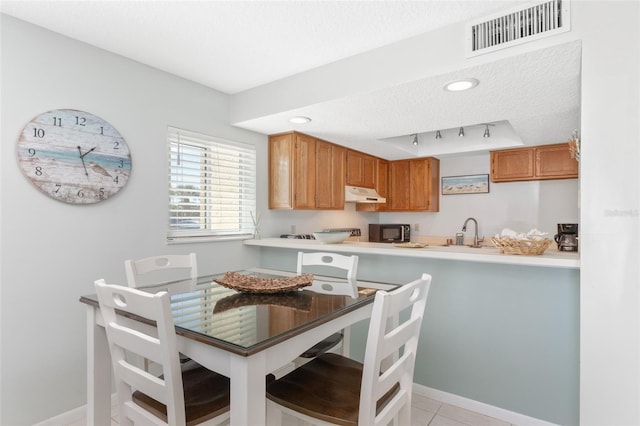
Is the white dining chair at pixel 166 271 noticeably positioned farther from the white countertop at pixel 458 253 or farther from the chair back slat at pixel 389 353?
the chair back slat at pixel 389 353

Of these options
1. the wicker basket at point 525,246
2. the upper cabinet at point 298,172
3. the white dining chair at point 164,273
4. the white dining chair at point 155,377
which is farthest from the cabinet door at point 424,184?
the white dining chair at point 155,377

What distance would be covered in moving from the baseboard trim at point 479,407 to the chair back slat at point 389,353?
107 cm

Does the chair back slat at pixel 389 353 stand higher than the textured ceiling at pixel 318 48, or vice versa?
the textured ceiling at pixel 318 48

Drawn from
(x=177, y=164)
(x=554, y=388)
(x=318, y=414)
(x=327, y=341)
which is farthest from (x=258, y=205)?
(x=554, y=388)

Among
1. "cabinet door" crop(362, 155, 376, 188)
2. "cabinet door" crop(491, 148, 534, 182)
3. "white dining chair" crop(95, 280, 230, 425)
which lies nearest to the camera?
"white dining chair" crop(95, 280, 230, 425)

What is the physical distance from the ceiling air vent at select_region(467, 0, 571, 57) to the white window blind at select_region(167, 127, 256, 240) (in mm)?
2159

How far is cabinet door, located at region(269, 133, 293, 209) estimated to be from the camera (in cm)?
343

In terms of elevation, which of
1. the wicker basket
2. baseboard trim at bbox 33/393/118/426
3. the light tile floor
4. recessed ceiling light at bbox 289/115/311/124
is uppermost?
recessed ceiling light at bbox 289/115/311/124

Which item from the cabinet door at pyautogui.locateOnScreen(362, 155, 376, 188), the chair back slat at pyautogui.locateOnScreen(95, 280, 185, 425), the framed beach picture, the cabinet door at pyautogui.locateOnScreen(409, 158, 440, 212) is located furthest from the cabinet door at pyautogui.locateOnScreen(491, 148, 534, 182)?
the chair back slat at pyautogui.locateOnScreen(95, 280, 185, 425)

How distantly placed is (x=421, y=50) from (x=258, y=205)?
6.67ft

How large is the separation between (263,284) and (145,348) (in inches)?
25.8

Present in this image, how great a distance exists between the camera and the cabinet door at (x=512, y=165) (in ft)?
13.6

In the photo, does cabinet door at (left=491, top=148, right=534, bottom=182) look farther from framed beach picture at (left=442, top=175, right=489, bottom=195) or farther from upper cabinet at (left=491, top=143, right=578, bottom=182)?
framed beach picture at (left=442, top=175, right=489, bottom=195)

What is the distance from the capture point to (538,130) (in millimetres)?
3287
